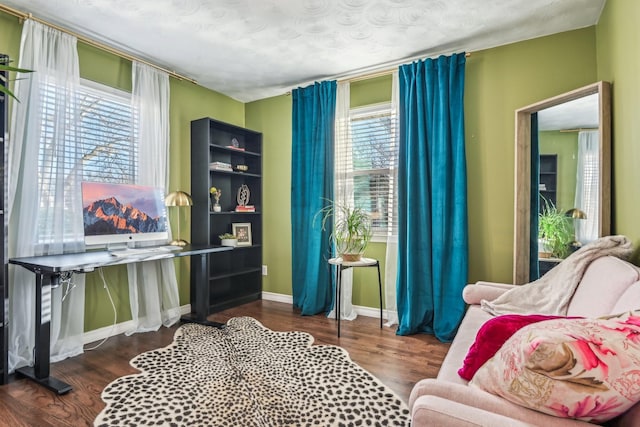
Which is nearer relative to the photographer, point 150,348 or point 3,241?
point 3,241

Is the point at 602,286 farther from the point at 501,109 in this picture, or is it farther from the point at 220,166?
the point at 220,166

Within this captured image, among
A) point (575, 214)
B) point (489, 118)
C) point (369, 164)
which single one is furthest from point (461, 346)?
point (369, 164)

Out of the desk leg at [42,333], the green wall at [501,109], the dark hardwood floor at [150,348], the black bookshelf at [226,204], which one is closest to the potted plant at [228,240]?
the black bookshelf at [226,204]

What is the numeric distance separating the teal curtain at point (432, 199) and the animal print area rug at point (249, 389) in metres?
0.93

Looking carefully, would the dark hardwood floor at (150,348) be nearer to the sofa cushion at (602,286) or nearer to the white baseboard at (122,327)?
the white baseboard at (122,327)

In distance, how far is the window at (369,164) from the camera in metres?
3.57

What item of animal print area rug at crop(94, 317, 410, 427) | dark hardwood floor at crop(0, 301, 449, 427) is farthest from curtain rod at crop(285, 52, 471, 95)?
animal print area rug at crop(94, 317, 410, 427)

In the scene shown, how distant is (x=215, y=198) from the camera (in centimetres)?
394

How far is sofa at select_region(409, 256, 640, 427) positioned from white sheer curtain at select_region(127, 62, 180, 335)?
8.44ft

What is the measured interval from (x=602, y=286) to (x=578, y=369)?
0.98 meters

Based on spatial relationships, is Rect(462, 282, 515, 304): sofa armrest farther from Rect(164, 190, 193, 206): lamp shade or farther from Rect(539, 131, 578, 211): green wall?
Rect(164, 190, 193, 206): lamp shade

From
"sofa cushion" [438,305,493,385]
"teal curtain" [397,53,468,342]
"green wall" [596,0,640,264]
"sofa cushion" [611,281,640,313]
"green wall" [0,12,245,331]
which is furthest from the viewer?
"teal curtain" [397,53,468,342]

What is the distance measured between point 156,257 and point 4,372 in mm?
1064

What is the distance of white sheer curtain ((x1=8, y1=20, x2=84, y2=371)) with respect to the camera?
2.41 m
